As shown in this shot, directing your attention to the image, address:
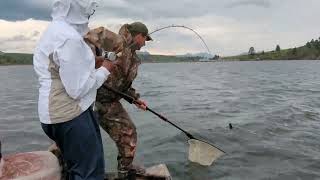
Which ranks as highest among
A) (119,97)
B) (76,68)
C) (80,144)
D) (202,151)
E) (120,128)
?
(76,68)

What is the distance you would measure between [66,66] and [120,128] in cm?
332

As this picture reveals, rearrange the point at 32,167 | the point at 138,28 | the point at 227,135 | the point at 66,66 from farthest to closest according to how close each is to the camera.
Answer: the point at 227,135 → the point at 138,28 → the point at 32,167 → the point at 66,66

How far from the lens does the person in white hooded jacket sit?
4711 mm

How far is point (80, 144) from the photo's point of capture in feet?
16.6

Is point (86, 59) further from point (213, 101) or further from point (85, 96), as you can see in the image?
point (213, 101)

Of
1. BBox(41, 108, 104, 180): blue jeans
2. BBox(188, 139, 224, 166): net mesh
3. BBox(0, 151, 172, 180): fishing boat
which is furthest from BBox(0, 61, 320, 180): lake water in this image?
BBox(41, 108, 104, 180): blue jeans

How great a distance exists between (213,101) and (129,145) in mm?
20556

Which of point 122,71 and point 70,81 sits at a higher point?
point 70,81

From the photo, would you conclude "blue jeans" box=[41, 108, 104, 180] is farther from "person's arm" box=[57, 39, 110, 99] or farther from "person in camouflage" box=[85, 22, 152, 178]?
"person in camouflage" box=[85, 22, 152, 178]

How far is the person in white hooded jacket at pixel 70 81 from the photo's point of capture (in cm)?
471

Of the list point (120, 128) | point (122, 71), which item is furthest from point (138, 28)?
point (120, 128)

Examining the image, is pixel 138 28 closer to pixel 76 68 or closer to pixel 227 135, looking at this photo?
pixel 76 68

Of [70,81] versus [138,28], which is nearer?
[70,81]

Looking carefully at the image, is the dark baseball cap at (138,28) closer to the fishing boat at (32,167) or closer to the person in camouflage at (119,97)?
the person in camouflage at (119,97)
